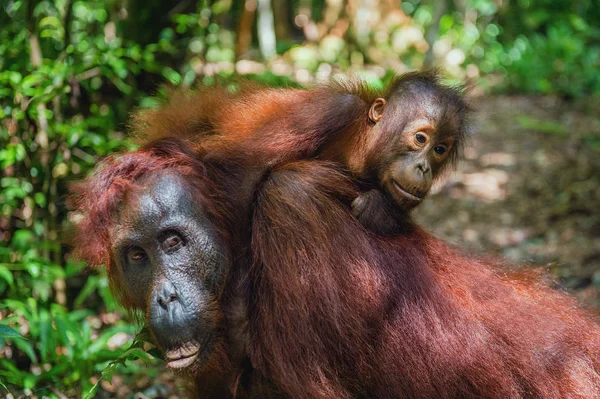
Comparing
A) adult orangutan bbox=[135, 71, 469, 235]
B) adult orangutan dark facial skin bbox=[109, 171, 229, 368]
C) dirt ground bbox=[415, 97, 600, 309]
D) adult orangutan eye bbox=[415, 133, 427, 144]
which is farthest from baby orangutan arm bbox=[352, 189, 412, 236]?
dirt ground bbox=[415, 97, 600, 309]

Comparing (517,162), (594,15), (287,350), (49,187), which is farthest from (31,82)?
(594,15)

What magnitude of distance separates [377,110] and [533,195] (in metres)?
4.18

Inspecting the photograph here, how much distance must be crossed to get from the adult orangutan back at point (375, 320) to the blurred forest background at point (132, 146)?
0.80 meters

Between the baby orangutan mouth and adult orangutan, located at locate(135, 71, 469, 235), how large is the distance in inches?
35.8

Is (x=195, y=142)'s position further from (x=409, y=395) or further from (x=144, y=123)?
(x=409, y=395)

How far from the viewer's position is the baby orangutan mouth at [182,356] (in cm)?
277

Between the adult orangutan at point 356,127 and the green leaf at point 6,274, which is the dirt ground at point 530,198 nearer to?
the green leaf at point 6,274

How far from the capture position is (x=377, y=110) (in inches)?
149

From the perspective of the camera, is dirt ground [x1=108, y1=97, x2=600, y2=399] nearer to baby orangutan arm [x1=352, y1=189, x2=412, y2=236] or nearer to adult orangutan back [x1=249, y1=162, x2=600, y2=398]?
adult orangutan back [x1=249, y1=162, x2=600, y2=398]

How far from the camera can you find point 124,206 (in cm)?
287

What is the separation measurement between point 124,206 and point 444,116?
70.0 inches

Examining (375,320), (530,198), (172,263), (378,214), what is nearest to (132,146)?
(172,263)

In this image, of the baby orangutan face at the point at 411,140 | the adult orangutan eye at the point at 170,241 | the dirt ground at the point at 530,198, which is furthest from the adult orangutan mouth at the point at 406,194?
the dirt ground at the point at 530,198

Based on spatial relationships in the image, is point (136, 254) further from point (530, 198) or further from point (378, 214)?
point (530, 198)
